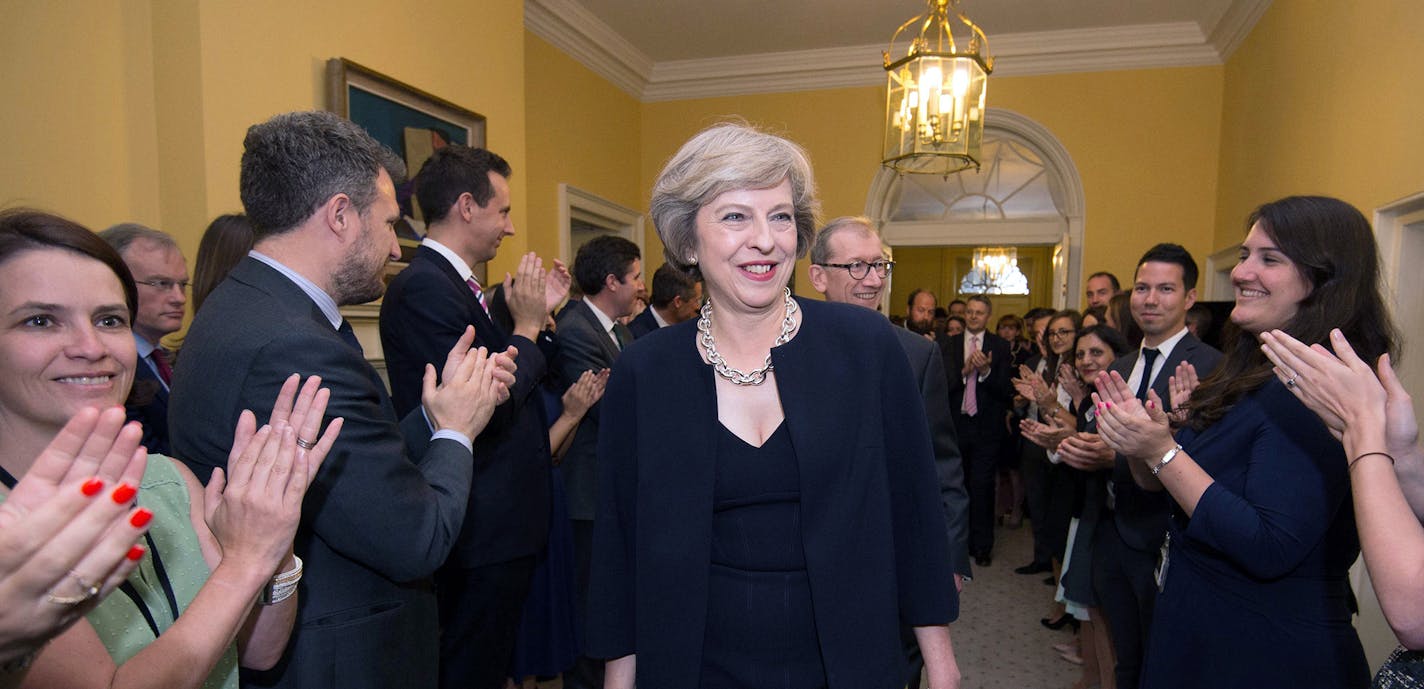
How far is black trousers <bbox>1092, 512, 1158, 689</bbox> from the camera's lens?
2324 mm

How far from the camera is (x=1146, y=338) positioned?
2766mm

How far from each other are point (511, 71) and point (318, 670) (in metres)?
3.87

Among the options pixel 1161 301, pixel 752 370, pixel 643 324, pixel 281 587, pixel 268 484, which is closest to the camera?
pixel 268 484

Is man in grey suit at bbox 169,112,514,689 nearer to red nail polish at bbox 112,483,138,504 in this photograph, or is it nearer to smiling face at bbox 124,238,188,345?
red nail polish at bbox 112,483,138,504

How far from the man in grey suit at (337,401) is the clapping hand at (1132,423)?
4.65 feet

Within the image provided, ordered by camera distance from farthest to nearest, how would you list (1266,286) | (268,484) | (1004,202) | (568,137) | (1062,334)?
(1004,202), (568,137), (1062,334), (1266,286), (268,484)

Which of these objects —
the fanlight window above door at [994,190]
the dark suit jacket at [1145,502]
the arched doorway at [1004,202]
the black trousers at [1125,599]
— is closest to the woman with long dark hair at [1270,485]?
the dark suit jacket at [1145,502]

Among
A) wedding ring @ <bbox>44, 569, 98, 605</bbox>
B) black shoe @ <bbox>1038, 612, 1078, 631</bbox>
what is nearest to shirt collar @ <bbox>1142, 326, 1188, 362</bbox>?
black shoe @ <bbox>1038, 612, 1078, 631</bbox>

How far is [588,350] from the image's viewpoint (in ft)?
9.92

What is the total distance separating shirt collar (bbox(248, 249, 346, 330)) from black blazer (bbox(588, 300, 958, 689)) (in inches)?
22.3

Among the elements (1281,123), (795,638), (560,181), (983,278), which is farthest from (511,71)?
(983,278)

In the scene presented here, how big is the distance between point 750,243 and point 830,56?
6.08 metres

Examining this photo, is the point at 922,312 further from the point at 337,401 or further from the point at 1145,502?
the point at 337,401

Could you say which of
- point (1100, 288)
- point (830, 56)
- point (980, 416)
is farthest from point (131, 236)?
point (830, 56)
